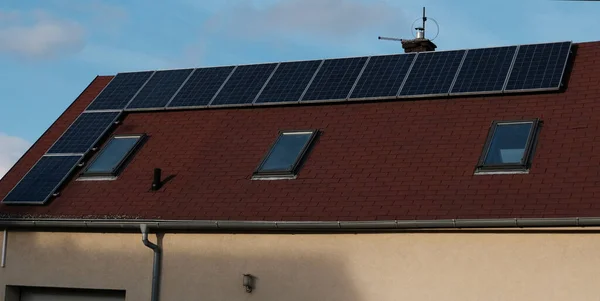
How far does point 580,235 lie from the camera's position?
13219 millimetres

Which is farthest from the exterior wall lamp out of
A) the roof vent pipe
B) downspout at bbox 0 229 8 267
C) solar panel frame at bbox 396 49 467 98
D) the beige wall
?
downspout at bbox 0 229 8 267

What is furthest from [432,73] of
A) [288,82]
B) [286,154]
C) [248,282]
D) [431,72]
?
[248,282]

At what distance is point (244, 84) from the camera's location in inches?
758

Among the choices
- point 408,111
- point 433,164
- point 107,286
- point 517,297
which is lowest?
point 107,286

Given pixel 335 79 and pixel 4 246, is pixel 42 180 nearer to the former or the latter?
pixel 4 246

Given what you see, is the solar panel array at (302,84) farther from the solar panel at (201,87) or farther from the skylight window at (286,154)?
the skylight window at (286,154)

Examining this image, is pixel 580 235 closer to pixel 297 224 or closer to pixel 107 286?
pixel 297 224

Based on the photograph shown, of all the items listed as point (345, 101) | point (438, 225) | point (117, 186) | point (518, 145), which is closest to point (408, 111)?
point (345, 101)

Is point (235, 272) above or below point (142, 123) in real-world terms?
below

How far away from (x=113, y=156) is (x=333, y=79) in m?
4.16

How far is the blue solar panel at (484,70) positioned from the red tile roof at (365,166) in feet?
0.87

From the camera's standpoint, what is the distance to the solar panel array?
56.1 feet

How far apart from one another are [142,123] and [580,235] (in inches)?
350

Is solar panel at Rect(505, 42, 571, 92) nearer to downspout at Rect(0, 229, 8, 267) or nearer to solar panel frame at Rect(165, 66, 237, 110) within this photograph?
solar panel frame at Rect(165, 66, 237, 110)
